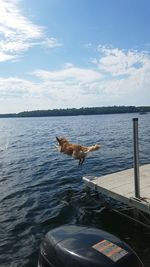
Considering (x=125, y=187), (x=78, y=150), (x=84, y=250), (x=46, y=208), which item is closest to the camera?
(x=84, y=250)

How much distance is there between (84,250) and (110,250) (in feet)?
1.39

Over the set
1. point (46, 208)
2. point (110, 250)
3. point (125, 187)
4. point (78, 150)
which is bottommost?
point (46, 208)

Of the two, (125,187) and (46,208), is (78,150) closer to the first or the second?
(125,187)

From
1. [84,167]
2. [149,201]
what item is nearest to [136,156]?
[149,201]

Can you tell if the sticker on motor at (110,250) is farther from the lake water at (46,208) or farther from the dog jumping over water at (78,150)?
the dog jumping over water at (78,150)

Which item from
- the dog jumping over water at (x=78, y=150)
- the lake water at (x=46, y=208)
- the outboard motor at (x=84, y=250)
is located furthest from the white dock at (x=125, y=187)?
the outboard motor at (x=84, y=250)

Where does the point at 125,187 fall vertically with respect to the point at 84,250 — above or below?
below

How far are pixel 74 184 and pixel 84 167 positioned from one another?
14.4 ft

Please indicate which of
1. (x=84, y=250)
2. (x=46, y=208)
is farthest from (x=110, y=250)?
(x=46, y=208)

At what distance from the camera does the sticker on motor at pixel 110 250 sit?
4.42 m

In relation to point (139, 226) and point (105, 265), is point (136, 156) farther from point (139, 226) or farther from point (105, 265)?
point (105, 265)

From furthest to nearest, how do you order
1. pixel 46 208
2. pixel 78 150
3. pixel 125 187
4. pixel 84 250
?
1. pixel 46 208
2. pixel 125 187
3. pixel 78 150
4. pixel 84 250

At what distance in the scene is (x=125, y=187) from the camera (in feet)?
32.2

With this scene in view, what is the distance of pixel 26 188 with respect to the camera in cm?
1453
